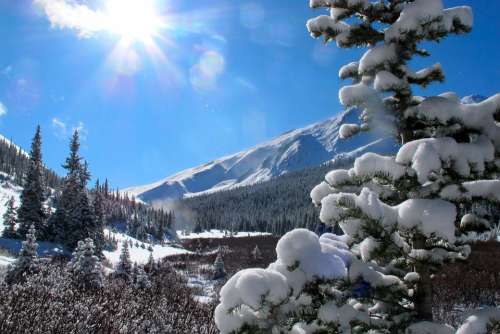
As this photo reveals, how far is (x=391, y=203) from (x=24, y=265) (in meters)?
14.9

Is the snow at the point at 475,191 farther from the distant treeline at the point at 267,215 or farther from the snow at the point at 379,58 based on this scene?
the distant treeline at the point at 267,215

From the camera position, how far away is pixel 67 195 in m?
35.9

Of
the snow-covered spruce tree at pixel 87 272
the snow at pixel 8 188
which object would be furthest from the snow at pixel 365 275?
the snow at pixel 8 188

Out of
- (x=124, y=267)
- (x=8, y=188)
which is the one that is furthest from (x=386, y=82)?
(x=8, y=188)

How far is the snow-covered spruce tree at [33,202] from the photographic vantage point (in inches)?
1336

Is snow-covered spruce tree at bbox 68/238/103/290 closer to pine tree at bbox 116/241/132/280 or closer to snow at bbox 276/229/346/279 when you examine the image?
pine tree at bbox 116/241/132/280

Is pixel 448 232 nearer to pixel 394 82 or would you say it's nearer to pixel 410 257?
pixel 410 257

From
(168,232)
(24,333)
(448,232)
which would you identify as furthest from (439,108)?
(168,232)

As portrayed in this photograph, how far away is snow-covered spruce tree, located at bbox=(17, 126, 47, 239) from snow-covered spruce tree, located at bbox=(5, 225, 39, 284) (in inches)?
811

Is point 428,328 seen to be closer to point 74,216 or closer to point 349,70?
point 349,70

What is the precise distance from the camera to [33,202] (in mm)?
34875

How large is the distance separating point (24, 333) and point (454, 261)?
7427 mm

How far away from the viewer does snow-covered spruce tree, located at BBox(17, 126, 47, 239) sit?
33938 mm

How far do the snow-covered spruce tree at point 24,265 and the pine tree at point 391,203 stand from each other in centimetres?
1401
